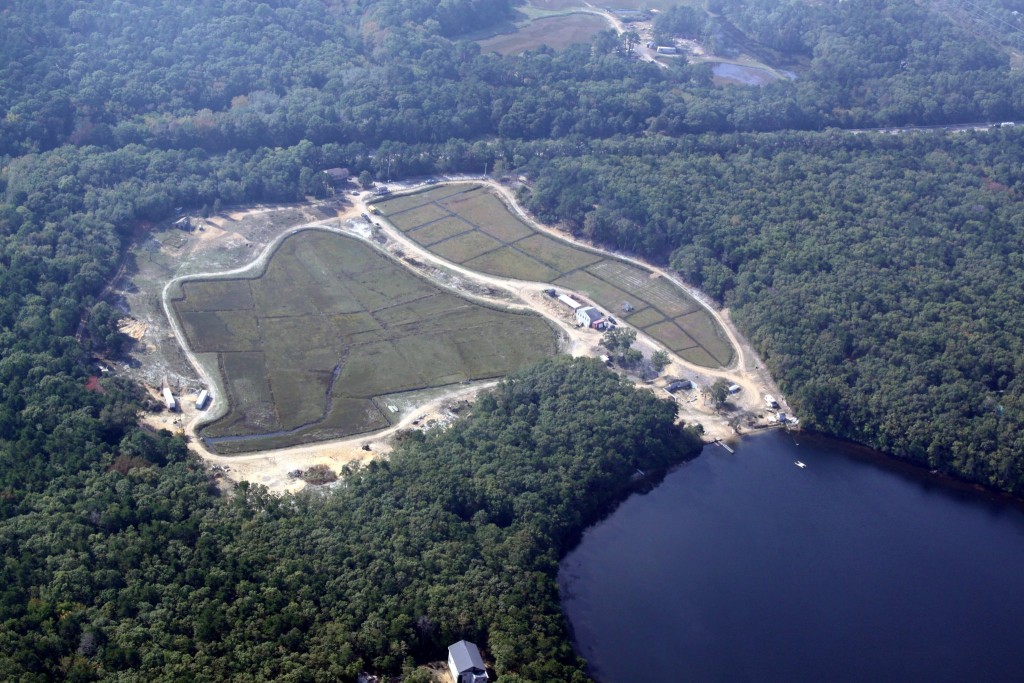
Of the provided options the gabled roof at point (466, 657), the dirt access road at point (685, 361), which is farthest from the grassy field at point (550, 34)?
the gabled roof at point (466, 657)

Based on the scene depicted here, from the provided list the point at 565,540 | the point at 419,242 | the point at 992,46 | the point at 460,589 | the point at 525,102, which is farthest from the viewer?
the point at 992,46

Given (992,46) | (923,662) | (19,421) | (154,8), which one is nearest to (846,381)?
(923,662)

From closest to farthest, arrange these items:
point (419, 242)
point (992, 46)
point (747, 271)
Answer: point (747, 271) → point (419, 242) → point (992, 46)

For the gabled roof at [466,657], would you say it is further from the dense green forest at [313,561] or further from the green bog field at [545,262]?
the green bog field at [545,262]

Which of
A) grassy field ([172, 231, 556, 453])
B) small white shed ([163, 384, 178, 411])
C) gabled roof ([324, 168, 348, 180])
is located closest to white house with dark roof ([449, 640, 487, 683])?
grassy field ([172, 231, 556, 453])

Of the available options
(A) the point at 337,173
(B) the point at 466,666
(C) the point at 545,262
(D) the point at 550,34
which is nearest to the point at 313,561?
(B) the point at 466,666

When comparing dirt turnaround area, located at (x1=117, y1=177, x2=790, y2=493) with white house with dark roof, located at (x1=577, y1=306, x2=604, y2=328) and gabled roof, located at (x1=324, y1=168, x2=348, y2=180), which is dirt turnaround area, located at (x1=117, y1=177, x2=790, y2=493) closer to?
white house with dark roof, located at (x1=577, y1=306, x2=604, y2=328)

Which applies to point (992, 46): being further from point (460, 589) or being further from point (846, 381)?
point (460, 589)

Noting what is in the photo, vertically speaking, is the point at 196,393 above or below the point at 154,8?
below
